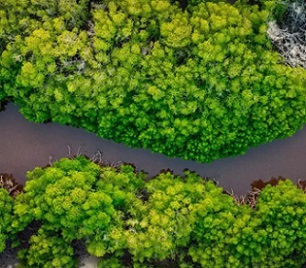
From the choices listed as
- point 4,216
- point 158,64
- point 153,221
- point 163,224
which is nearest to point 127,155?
point 153,221

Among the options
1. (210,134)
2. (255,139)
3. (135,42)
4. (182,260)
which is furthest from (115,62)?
(182,260)

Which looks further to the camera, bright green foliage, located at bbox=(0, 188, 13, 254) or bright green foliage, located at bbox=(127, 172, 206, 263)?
A: bright green foliage, located at bbox=(0, 188, 13, 254)

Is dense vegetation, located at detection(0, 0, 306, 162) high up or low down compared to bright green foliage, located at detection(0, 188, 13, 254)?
up

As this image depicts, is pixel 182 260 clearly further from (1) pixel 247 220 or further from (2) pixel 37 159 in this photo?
(2) pixel 37 159

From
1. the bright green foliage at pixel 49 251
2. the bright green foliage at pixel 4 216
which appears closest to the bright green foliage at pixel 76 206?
the bright green foliage at pixel 49 251

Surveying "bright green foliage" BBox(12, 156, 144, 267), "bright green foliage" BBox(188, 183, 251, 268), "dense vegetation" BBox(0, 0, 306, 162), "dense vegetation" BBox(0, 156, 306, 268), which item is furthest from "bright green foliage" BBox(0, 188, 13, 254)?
"bright green foliage" BBox(188, 183, 251, 268)

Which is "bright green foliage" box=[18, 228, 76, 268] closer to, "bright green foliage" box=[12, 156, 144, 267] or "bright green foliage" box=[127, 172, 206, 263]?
"bright green foliage" box=[12, 156, 144, 267]

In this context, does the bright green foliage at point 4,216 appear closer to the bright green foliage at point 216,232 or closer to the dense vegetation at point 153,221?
the dense vegetation at point 153,221
